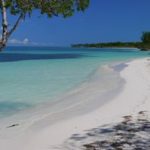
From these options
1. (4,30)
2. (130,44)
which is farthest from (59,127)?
(130,44)

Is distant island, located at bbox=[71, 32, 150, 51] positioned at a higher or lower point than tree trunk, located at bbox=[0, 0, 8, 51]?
lower

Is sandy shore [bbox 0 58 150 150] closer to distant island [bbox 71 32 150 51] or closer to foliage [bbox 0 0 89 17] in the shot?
foliage [bbox 0 0 89 17]

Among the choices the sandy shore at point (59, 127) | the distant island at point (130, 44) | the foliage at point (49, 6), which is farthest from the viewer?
the distant island at point (130, 44)

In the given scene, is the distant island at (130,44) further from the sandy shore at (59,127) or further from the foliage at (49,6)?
the foliage at (49,6)

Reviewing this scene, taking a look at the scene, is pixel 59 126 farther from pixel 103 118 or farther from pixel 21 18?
pixel 21 18

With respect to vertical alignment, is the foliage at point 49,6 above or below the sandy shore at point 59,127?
above

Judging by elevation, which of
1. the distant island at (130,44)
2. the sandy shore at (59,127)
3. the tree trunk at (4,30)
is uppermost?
the tree trunk at (4,30)

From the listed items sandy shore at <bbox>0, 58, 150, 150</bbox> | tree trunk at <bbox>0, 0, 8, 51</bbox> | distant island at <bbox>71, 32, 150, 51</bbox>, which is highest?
tree trunk at <bbox>0, 0, 8, 51</bbox>

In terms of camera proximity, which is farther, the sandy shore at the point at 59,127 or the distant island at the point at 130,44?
the distant island at the point at 130,44

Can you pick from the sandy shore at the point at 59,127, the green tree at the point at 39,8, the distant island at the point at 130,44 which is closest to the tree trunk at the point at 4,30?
the green tree at the point at 39,8

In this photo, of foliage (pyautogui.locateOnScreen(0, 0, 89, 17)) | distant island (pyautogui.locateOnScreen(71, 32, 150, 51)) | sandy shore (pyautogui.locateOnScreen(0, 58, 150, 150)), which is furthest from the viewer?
distant island (pyautogui.locateOnScreen(71, 32, 150, 51))

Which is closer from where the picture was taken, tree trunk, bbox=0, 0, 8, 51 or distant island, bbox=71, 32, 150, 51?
tree trunk, bbox=0, 0, 8, 51

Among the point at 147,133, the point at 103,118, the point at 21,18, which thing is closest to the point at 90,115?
the point at 103,118

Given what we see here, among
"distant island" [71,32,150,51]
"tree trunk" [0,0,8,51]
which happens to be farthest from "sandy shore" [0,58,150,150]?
"distant island" [71,32,150,51]
